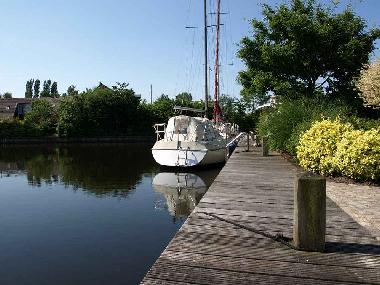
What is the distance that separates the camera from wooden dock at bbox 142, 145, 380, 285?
452cm

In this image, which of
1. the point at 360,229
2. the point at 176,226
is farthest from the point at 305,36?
the point at 360,229

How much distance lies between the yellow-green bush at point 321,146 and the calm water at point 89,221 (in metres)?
3.80

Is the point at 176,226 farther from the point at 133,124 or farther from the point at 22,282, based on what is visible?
the point at 133,124

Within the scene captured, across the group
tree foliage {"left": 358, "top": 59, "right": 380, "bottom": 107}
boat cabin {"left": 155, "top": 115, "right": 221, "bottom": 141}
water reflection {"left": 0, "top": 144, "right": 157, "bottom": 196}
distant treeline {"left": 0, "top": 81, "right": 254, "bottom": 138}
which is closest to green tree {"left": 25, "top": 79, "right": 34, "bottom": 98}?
distant treeline {"left": 0, "top": 81, "right": 254, "bottom": 138}

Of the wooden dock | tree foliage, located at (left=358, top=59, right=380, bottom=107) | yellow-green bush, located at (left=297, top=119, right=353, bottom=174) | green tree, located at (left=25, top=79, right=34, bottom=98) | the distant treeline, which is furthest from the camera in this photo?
green tree, located at (left=25, top=79, right=34, bottom=98)

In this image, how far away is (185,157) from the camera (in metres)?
20.1

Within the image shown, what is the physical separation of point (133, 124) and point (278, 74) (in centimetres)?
3635

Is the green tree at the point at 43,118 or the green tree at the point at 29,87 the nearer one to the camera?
the green tree at the point at 43,118

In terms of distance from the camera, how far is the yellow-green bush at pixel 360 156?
396 inches

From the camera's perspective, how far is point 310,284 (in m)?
4.31

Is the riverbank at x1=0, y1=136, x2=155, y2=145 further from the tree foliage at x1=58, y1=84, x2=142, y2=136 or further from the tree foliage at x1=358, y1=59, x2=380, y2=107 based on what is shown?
A: the tree foliage at x1=358, y1=59, x2=380, y2=107

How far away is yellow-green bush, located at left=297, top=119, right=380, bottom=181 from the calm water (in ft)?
13.0

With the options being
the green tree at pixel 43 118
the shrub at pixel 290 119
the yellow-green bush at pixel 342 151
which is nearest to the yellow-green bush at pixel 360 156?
the yellow-green bush at pixel 342 151

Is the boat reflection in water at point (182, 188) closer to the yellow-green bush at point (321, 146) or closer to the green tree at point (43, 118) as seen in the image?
the yellow-green bush at point (321, 146)
